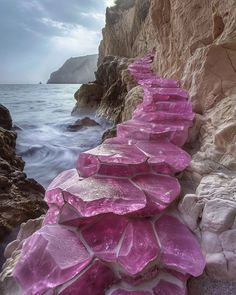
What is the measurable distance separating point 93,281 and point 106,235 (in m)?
0.19

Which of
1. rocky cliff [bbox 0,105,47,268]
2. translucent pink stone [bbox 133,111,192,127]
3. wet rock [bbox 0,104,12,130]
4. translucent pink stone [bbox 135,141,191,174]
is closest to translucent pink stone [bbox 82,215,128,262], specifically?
translucent pink stone [bbox 135,141,191,174]

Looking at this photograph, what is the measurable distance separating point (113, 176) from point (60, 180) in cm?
35

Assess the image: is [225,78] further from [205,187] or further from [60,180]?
[60,180]

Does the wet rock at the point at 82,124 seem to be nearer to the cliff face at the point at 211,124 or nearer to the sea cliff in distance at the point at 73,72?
the cliff face at the point at 211,124

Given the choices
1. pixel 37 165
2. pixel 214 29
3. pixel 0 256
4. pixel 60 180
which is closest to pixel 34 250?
pixel 60 180

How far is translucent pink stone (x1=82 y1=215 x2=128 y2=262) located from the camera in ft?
3.34

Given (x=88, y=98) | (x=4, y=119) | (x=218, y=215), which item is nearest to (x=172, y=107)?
(x=218, y=215)

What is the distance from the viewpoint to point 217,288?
100 centimetres

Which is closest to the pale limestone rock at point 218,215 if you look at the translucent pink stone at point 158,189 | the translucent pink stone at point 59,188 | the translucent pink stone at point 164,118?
the translucent pink stone at point 158,189

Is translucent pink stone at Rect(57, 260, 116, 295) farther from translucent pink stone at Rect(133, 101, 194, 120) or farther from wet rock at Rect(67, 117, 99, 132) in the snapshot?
wet rock at Rect(67, 117, 99, 132)

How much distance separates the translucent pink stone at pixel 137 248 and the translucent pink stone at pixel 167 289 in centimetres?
8

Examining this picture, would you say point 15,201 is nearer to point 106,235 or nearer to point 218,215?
point 106,235

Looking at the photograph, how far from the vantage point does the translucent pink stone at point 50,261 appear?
947 mm

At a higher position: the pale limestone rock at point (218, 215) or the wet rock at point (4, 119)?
the pale limestone rock at point (218, 215)
